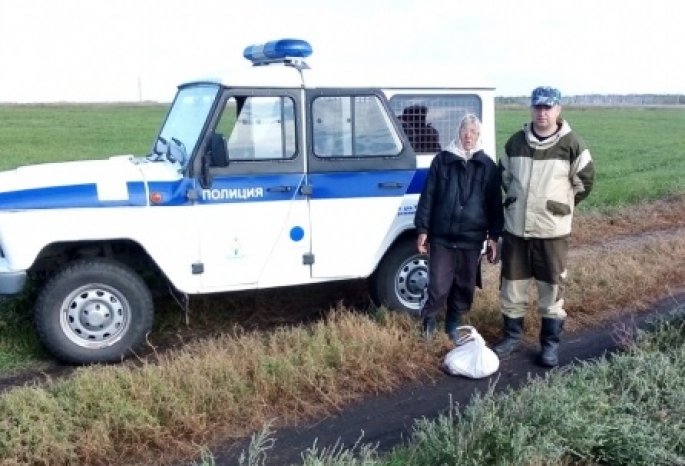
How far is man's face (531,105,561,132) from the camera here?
5.18 metres

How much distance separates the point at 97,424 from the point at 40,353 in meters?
1.86

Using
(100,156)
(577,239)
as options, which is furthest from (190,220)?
(100,156)

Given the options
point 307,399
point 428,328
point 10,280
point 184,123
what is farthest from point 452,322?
point 10,280

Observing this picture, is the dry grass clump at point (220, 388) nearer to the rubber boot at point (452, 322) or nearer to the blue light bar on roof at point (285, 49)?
the rubber boot at point (452, 322)

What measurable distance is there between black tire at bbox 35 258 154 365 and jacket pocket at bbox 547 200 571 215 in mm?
3124

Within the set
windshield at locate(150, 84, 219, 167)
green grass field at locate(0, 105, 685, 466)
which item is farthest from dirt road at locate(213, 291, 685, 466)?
windshield at locate(150, 84, 219, 167)

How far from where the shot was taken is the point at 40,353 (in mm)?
5652

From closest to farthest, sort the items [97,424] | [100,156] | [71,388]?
[97,424] < [71,388] < [100,156]

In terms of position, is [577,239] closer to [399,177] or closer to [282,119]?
[399,177]

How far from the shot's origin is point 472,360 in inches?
205

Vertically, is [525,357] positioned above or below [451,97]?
below

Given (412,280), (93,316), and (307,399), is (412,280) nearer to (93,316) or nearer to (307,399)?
(307,399)

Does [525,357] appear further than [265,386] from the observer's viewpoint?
Yes

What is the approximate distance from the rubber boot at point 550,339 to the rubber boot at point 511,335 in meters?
0.22
